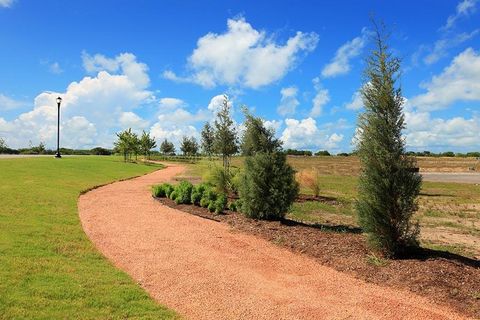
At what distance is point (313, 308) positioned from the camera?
18.9 ft

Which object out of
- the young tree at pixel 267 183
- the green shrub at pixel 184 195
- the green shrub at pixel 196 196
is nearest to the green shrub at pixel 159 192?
the green shrub at pixel 184 195

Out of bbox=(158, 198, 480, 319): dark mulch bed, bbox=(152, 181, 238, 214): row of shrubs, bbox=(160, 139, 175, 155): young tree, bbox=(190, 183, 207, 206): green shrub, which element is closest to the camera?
bbox=(158, 198, 480, 319): dark mulch bed

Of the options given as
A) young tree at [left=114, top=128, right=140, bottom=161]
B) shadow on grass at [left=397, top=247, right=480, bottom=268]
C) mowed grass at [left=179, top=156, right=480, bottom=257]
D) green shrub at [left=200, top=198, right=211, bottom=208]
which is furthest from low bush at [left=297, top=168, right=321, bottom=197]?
young tree at [left=114, top=128, right=140, bottom=161]

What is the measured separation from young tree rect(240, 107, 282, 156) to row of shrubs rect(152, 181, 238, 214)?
1916 millimetres

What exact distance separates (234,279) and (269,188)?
536 centimetres

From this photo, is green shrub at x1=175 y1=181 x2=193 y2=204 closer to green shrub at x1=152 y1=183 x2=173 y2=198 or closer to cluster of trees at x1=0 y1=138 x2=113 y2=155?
green shrub at x1=152 y1=183 x2=173 y2=198

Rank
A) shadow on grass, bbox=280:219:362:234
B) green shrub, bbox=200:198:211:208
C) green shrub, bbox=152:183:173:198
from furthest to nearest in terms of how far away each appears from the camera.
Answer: green shrub, bbox=152:183:173:198 → green shrub, bbox=200:198:211:208 → shadow on grass, bbox=280:219:362:234

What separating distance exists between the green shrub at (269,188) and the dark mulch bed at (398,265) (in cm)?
110

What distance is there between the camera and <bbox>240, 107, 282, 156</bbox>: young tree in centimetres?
1263

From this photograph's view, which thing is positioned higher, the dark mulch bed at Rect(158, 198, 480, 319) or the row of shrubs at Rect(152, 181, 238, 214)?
the row of shrubs at Rect(152, 181, 238, 214)

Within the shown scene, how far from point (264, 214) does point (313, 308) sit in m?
6.46

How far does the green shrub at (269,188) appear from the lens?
1202 cm

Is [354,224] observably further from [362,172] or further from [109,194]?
[109,194]

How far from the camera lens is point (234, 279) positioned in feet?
22.9
